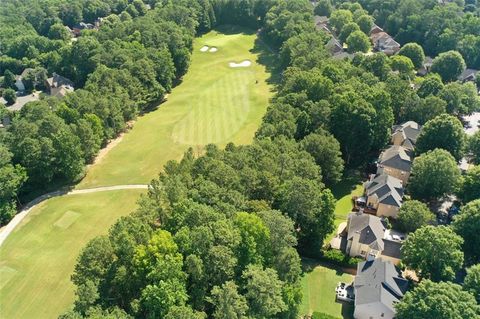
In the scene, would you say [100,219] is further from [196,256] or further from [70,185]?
[196,256]

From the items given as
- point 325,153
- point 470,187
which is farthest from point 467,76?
point 325,153

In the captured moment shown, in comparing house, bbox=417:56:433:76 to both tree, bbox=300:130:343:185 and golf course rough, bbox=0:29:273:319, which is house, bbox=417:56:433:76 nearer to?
golf course rough, bbox=0:29:273:319

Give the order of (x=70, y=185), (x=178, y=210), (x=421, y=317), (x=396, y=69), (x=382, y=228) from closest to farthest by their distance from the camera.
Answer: (x=421, y=317)
(x=178, y=210)
(x=382, y=228)
(x=70, y=185)
(x=396, y=69)

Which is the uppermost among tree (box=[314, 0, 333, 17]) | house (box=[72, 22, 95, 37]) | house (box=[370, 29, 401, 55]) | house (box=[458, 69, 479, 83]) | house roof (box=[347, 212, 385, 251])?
tree (box=[314, 0, 333, 17])

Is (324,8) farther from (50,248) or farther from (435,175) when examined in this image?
(50,248)

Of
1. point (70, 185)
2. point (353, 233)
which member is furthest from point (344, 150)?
point (70, 185)

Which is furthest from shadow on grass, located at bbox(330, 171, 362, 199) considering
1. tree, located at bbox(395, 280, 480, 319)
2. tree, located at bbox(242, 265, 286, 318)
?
tree, located at bbox(242, 265, 286, 318)
